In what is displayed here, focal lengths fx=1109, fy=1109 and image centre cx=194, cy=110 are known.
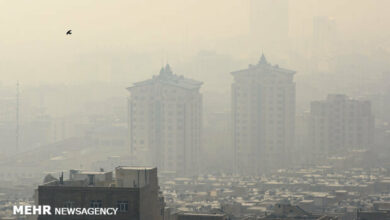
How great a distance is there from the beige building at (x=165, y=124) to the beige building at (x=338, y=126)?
18631mm

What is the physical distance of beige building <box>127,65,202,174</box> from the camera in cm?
15800

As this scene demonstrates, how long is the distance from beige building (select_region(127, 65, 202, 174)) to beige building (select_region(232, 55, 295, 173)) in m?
6.76

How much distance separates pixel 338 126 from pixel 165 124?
2784 cm

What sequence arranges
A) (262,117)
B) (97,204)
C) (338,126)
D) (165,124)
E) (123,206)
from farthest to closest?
(338,126) → (262,117) → (165,124) → (97,204) → (123,206)

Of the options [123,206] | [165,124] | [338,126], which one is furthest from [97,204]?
[338,126]

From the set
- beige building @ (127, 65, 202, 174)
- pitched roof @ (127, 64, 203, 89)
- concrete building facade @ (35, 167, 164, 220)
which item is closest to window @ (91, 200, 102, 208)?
concrete building facade @ (35, 167, 164, 220)

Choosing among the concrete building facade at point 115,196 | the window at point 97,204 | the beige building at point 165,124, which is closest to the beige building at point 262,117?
the beige building at point 165,124

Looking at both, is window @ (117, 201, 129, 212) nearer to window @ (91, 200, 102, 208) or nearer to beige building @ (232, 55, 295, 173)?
window @ (91, 200, 102, 208)

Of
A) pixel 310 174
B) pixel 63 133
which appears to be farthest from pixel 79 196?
pixel 63 133

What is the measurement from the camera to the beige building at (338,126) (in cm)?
16925

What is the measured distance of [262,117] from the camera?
166250 mm

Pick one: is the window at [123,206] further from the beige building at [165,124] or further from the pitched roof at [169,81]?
the pitched roof at [169,81]

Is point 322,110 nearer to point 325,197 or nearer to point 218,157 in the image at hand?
point 218,157

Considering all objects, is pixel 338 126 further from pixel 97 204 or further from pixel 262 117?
pixel 97 204
